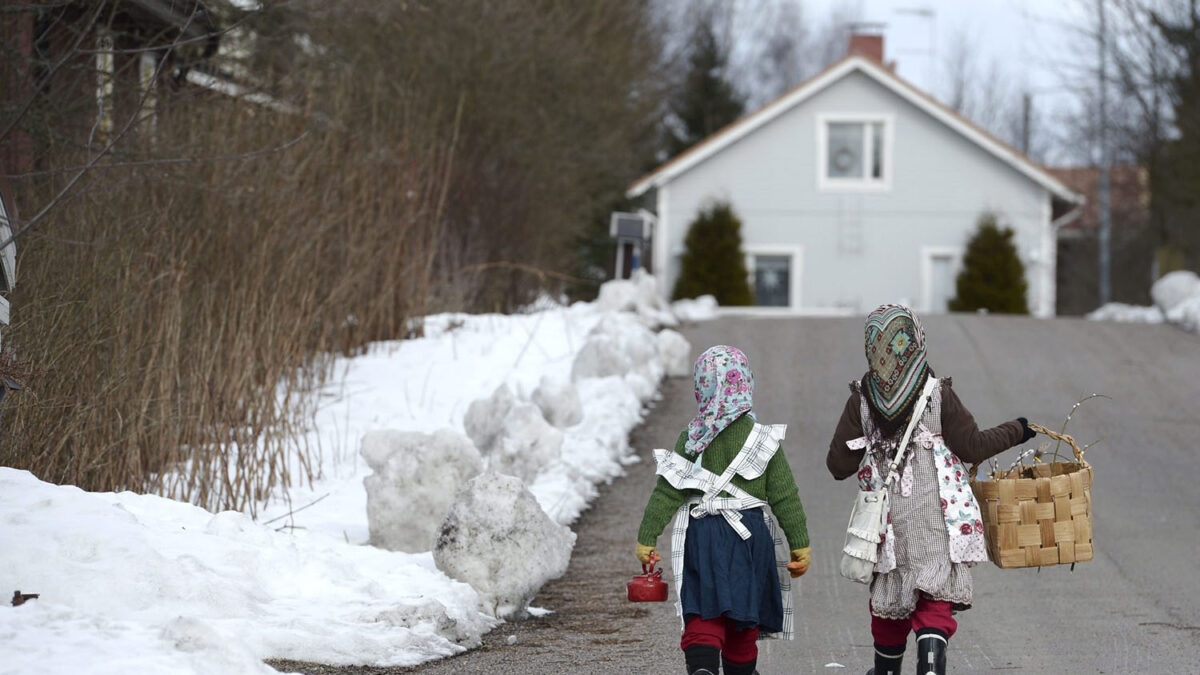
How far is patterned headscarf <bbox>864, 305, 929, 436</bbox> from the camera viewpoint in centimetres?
521

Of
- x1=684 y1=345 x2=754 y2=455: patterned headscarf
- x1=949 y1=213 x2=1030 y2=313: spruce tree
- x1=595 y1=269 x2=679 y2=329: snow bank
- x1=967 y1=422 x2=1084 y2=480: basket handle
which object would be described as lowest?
x1=967 y1=422 x2=1084 y2=480: basket handle

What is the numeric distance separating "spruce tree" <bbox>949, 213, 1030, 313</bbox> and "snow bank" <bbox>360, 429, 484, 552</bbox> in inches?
1006

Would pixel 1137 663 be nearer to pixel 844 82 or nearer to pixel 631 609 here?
pixel 631 609

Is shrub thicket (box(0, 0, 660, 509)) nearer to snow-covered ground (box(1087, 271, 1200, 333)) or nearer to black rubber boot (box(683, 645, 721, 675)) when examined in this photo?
black rubber boot (box(683, 645, 721, 675))

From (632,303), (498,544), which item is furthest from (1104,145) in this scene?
(498,544)

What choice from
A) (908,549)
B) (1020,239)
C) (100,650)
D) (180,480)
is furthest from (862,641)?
(1020,239)

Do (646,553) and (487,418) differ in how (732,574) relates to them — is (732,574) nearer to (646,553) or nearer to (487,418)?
(646,553)

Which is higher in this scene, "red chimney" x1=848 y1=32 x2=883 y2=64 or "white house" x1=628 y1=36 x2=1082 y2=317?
"red chimney" x1=848 y1=32 x2=883 y2=64

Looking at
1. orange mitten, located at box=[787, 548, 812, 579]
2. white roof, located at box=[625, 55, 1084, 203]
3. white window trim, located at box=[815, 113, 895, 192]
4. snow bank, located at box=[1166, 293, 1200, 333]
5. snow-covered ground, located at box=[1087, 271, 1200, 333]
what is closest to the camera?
orange mitten, located at box=[787, 548, 812, 579]

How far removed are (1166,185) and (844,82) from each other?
24.6 feet

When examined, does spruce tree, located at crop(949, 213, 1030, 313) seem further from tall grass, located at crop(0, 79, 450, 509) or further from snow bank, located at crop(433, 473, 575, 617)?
snow bank, located at crop(433, 473, 575, 617)

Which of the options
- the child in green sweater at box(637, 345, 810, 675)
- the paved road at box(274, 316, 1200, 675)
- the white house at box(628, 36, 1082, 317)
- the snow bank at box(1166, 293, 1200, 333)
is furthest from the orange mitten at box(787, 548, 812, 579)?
the white house at box(628, 36, 1082, 317)

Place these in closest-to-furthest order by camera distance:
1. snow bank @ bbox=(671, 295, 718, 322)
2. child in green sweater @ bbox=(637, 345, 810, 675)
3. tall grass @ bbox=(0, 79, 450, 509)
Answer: child in green sweater @ bbox=(637, 345, 810, 675), tall grass @ bbox=(0, 79, 450, 509), snow bank @ bbox=(671, 295, 718, 322)

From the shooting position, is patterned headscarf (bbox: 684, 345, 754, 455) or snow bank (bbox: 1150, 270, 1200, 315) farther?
snow bank (bbox: 1150, 270, 1200, 315)
